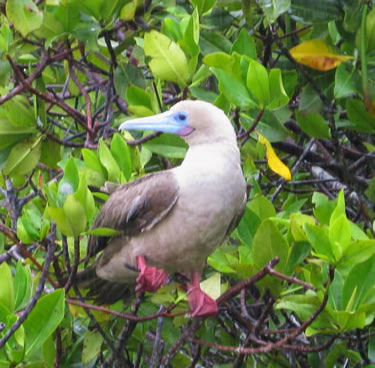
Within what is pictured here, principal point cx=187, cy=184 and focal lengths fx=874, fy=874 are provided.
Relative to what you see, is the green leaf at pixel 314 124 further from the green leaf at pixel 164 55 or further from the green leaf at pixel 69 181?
the green leaf at pixel 69 181

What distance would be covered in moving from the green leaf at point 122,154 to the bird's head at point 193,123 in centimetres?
7

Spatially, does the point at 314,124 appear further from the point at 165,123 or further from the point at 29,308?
the point at 29,308

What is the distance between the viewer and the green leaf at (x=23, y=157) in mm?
3662

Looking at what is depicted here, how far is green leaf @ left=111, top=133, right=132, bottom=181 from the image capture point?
3363 millimetres

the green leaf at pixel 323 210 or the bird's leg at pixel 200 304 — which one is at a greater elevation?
the green leaf at pixel 323 210

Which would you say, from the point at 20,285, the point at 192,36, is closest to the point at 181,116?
the point at 192,36

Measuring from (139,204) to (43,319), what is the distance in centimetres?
63

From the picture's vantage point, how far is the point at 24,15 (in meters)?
3.55

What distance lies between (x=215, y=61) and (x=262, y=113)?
0.28m

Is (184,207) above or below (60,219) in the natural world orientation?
below

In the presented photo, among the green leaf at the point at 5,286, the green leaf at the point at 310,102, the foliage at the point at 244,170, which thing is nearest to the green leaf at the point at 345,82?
the foliage at the point at 244,170

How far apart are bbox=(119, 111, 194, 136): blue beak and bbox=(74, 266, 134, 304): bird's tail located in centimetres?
70

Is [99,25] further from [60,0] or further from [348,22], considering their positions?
[348,22]

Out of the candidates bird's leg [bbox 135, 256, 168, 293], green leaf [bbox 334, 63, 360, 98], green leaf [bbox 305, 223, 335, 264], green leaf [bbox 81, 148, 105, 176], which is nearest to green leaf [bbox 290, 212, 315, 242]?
green leaf [bbox 305, 223, 335, 264]
